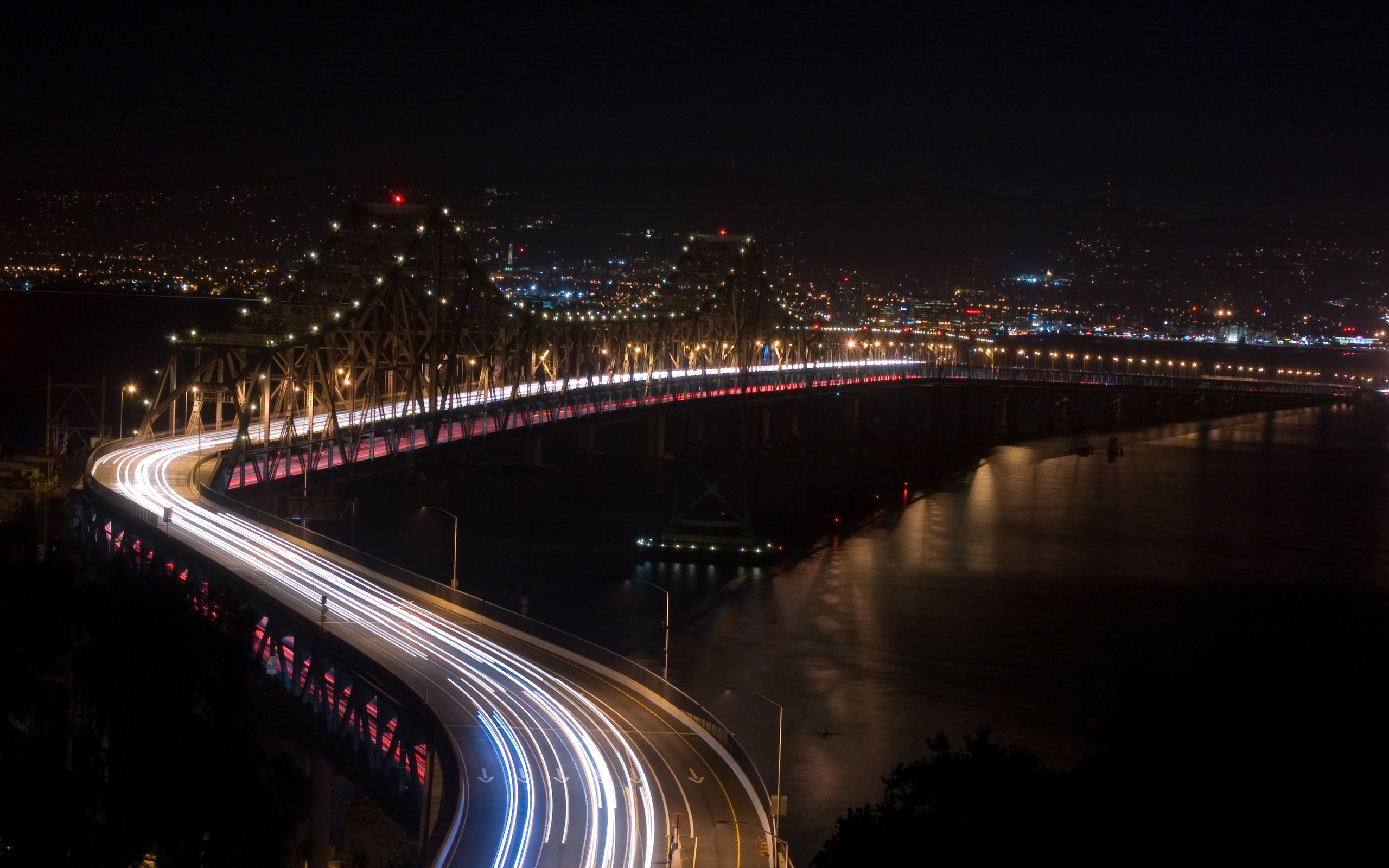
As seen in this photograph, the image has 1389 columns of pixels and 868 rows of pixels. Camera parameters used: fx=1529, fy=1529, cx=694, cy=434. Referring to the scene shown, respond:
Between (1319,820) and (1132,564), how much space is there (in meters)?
36.3

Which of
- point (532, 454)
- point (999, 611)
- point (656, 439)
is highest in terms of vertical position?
point (656, 439)

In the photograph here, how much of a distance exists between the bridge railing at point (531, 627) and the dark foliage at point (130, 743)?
4.48 metres

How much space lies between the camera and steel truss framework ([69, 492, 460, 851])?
16.7 meters

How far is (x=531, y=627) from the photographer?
22234 mm

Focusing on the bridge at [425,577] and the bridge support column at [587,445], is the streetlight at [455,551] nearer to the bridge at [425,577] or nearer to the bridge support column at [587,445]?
the bridge at [425,577]

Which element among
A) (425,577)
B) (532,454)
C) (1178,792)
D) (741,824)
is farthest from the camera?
(532,454)

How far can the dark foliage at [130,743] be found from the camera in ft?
47.2

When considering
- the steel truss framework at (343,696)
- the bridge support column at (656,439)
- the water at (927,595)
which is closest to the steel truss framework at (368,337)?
the bridge support column at (656,439)

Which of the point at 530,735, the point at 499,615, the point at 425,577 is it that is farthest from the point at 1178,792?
the point at 425,577

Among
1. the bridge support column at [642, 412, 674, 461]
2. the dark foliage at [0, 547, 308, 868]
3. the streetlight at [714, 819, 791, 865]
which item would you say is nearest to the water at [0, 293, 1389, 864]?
the bridge support column at [642, 412, 674, 461]

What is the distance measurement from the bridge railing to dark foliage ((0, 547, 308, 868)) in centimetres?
448

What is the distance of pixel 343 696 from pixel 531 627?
4.05 m

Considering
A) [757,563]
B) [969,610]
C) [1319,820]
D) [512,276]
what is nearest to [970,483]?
[757,563]

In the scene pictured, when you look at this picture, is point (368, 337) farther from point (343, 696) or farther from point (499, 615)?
point (343, 696)
